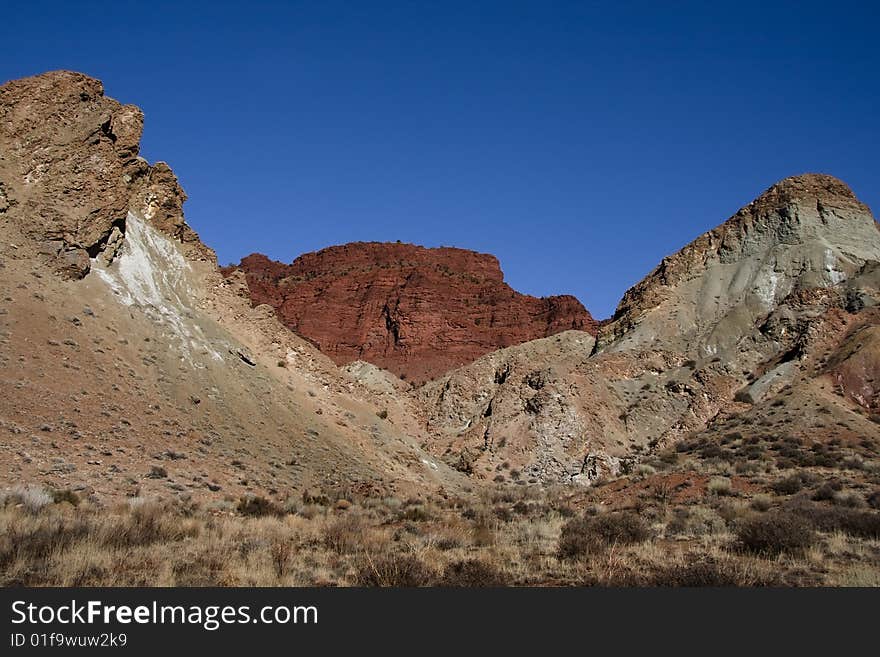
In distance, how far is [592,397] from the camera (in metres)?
45.5

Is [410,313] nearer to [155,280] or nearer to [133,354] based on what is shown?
[155,280]

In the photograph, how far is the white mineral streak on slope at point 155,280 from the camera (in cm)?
2942

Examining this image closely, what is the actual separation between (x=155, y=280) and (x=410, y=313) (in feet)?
236

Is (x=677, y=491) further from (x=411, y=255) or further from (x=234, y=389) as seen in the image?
(x=411, y=255)

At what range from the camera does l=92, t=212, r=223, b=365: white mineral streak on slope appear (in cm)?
2942

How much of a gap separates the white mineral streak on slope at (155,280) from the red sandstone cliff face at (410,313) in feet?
197

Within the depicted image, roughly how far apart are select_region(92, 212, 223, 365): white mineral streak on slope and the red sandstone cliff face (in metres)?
59.9

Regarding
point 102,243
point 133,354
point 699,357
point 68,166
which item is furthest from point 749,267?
point 68,166

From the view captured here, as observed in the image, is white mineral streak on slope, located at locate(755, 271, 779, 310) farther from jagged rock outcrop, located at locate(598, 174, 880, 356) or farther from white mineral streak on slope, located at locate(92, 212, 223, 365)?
white mineral streak on slope, located at locate(92, 212, 223, 365)

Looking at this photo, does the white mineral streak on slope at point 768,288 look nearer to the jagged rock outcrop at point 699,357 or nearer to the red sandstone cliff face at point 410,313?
the jagged rock outcrop at point 699,357

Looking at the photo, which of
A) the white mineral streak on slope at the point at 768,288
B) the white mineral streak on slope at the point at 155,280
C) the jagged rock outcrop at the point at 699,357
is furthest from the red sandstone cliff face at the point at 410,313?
the white mineral streak on slope at the point at 155,280

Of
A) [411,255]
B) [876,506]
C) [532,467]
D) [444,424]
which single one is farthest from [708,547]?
[411,255]

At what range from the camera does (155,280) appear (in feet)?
103

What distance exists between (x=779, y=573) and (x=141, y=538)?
10706mm
